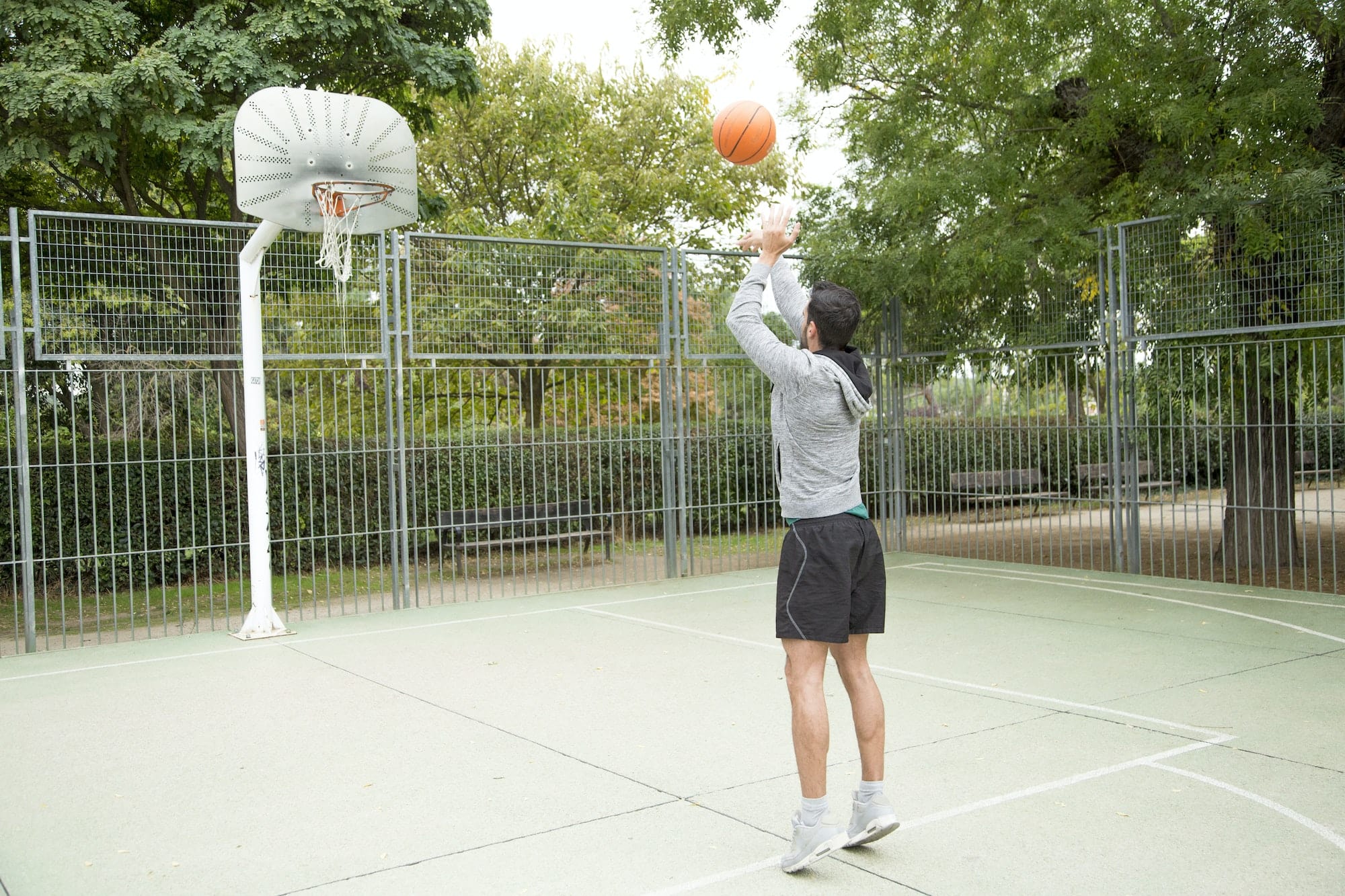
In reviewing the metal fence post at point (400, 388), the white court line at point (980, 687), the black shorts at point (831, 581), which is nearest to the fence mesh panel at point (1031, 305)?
the white court line at point (980, 687)

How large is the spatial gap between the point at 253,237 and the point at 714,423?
5.23 m

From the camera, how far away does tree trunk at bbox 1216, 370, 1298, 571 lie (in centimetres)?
1077

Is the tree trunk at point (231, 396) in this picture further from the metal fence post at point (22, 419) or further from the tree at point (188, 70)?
the metal fence post at point (22, 419)

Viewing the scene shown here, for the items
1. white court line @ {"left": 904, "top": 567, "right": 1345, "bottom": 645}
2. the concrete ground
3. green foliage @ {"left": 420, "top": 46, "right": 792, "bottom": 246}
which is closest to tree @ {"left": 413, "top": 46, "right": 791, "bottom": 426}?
green foliage @ {"left": 420, "top": 46, "right": 792, "bottom": 246}

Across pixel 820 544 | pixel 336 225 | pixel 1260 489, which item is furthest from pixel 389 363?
pixel 1260 489

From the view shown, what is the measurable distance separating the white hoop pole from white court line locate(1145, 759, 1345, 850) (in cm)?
678

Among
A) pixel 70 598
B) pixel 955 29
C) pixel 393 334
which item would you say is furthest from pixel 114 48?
pixel 955 29

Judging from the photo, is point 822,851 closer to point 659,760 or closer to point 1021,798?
point 1021,798

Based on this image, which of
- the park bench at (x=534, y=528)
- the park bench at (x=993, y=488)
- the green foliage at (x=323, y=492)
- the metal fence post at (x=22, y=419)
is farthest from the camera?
the park bench at (x=534, y=528)

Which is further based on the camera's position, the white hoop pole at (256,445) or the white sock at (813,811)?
the white hoop pole at (256,445)

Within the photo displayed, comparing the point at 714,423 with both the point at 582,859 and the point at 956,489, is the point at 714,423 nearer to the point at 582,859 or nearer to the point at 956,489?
the point at 956,489

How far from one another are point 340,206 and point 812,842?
6.73 metres

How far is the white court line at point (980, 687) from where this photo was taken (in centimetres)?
578

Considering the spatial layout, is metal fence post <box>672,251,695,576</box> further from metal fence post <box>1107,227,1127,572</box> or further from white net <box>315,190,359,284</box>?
metal fence post <box>1107,227,1127,572</box>
